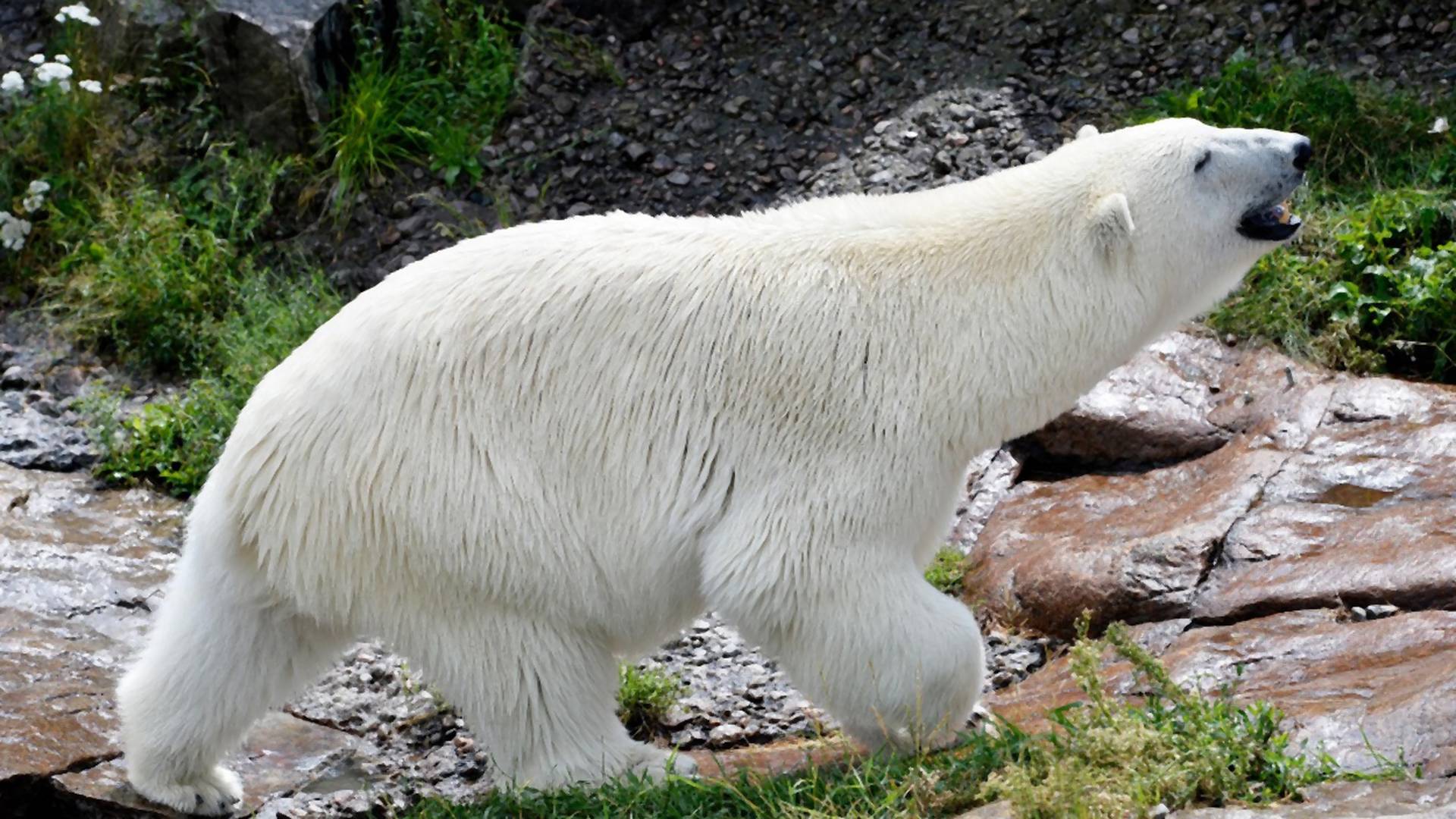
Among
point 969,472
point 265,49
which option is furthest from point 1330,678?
point 265,49

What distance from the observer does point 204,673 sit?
5133 millimetres

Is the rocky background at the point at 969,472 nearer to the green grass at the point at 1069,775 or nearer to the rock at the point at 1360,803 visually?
the rock at the point at 1360,803

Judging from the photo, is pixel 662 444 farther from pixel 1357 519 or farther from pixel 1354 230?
pixel 1354 230

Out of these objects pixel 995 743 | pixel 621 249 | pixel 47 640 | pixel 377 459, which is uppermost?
pixel 621 249

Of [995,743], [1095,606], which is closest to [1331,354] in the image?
[1095,606]

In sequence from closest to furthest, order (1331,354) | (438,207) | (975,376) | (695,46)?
(975,376) → (1331,354) → (438,207) → (695,46)

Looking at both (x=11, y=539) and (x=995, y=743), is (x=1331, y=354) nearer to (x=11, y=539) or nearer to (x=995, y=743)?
(x=995, y=743)

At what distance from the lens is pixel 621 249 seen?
5164 millimetres

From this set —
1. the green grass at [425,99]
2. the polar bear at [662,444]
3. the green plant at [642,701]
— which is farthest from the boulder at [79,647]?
the green grass at [425,99]

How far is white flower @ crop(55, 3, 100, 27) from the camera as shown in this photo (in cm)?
895

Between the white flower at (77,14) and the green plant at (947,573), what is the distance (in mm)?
5388

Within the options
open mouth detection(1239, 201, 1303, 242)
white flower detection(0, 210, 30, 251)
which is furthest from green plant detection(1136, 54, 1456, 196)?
white flower detection(0, 210, 30, 251)

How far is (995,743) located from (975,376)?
107 centimetres

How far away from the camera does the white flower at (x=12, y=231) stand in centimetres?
893
